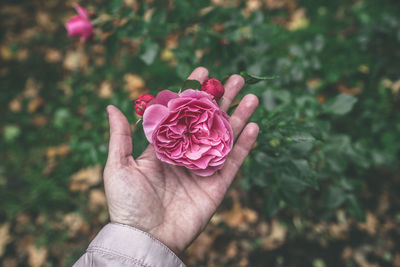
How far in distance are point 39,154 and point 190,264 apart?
1.99 m

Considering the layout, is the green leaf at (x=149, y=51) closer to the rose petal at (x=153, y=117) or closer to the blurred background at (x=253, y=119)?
the blurred background at (x=253, y=119)

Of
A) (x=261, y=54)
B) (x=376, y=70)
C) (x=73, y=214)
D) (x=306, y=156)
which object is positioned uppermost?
(x=261, y=54)

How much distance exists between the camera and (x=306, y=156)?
1.44 meters

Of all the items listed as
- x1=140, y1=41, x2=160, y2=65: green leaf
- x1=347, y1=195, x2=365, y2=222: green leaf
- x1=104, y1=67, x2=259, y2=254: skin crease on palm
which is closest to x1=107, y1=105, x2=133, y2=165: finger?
x1=104, y1=67, x2=259, y2=254: skin crease on palm

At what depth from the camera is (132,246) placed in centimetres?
122

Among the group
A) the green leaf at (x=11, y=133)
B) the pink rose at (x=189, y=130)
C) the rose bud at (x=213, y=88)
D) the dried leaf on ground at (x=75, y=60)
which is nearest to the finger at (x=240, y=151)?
the pink rose at (x=189, y=130)

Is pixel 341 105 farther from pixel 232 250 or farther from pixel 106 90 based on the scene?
pixel 106 90

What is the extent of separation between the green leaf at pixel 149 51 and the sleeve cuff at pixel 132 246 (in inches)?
37.6

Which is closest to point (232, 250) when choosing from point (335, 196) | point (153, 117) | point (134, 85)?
point (335, 196)

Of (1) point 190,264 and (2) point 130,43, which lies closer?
(1) point 190,264

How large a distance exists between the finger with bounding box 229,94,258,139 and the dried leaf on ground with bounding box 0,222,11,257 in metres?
2.60

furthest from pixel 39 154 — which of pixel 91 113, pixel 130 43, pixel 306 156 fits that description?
pixel 306 156

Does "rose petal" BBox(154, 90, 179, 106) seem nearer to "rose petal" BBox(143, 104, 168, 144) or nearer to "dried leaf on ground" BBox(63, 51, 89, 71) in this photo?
"rose petal" BBox(143, 104, 168, 144)

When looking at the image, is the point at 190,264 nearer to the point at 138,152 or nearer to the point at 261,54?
the point at 138,152
